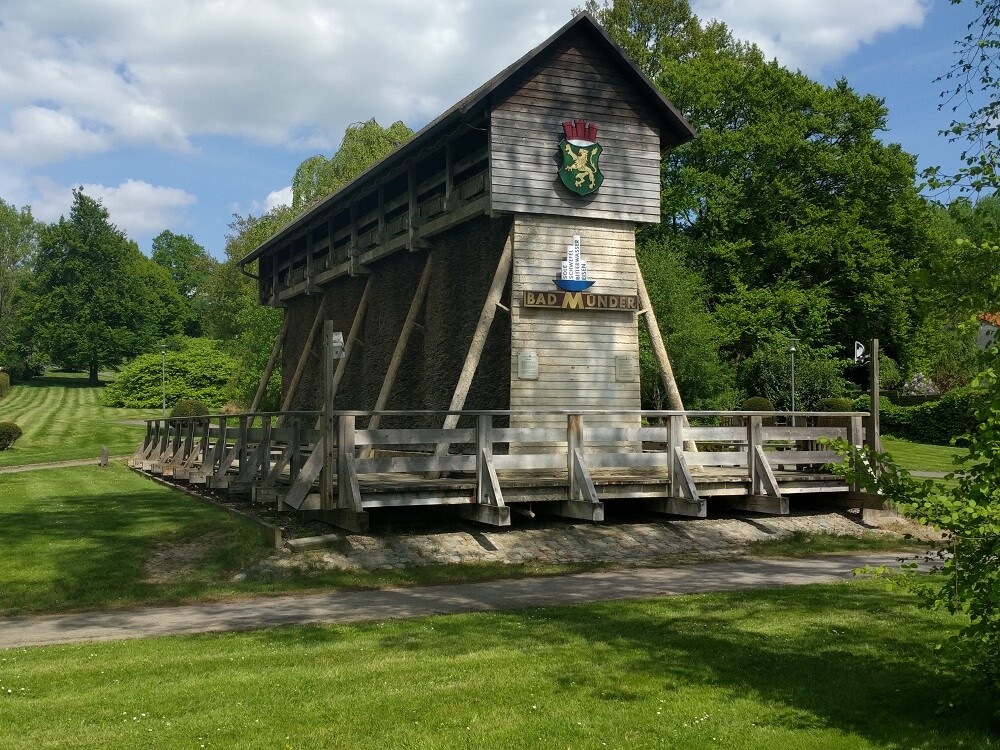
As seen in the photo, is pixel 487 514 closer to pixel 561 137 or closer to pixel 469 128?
pixel 561 137

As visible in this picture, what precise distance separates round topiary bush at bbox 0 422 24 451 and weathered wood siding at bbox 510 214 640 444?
1216 inches

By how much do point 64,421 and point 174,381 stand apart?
14.0m

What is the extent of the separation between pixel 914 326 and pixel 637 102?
2974 cm

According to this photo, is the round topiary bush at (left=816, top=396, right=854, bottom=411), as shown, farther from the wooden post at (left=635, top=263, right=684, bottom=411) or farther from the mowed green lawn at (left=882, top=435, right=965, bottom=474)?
the wooden post at (left=635, top=263, right=684, bottom=411)

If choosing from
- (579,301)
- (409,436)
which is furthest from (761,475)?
(409,436)

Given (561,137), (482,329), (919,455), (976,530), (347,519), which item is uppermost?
(561,137)

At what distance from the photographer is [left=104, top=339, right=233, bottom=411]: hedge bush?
222 ft

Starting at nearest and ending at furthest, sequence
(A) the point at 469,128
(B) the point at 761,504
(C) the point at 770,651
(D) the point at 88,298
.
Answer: (C) the point at 770,651
(B) the point at 761,504
(A) the point at 469,128
(D) the point at 88,298

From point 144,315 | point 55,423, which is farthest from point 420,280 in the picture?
point 144,315

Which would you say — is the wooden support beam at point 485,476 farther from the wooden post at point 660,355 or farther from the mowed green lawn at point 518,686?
the wooden post at point 660,355

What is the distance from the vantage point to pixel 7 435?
41.8 meters

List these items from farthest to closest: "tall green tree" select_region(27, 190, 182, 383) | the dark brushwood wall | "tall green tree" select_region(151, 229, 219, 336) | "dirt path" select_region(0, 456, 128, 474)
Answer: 1. "tall green tree" select_region(151, 229, 219, 336)
2. "tall green tree" select_region(27, 190, 182, 383)
3. "dirt path" select_region(0, 456, 128, 474)
4. the dark brushwood wall

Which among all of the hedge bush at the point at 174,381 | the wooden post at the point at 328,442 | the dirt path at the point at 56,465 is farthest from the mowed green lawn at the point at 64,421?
the wooden post at the point at 328,442

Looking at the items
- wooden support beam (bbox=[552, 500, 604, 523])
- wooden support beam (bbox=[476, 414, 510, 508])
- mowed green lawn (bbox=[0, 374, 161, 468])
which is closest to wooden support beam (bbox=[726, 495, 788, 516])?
wooden support beam (bbox=[552, 500, 604, 523])
